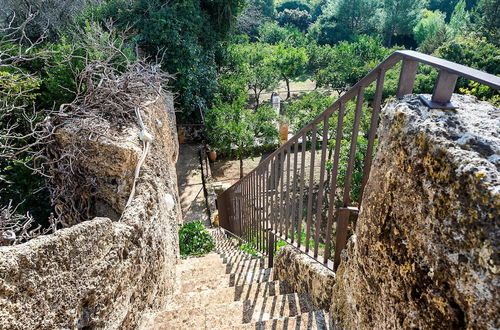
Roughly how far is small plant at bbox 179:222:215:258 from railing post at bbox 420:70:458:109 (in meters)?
4.88

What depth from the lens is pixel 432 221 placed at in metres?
0.94

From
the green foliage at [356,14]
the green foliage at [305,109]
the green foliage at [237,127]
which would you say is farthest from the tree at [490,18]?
the green foliage at [237,127]

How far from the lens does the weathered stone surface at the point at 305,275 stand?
6.69 ft

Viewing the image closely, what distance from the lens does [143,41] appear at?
910cm

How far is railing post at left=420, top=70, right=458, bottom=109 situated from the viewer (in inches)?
41.8

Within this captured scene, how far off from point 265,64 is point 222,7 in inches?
198

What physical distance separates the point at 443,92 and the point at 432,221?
501mm

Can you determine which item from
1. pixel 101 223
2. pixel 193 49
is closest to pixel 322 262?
pixel 101 223

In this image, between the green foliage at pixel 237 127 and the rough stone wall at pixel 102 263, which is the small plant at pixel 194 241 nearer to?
the rough stone wall at pixel 102 263

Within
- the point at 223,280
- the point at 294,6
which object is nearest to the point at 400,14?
the point at 294,6

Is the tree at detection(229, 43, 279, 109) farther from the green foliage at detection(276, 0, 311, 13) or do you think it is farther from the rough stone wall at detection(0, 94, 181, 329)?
the green foliage at detection(276, 0, 311, 13)

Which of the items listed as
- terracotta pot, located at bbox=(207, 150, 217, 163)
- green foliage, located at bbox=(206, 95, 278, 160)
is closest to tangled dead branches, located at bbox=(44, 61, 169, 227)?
green foliage, located at bbox=(206, 95, 278, 160)

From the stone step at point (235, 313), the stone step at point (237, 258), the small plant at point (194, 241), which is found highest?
the stone step at point (235, 313)

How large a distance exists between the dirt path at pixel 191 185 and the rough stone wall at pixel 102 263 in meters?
5.00
